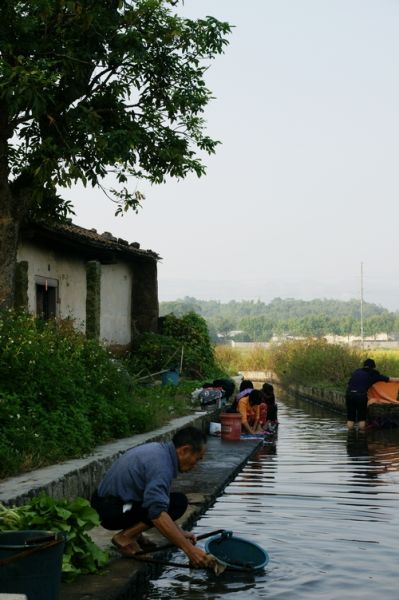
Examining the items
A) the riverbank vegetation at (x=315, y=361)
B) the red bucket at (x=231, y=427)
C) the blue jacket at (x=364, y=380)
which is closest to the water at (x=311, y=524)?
the red bucket at (x=231, y=427)

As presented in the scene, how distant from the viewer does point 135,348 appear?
30.9m

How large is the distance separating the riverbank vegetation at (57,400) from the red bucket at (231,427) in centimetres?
156

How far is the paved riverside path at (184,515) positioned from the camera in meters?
7.18

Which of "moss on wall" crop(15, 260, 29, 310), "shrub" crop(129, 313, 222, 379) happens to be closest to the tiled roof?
"moss on wall" crop(15, 260, 29, 310)

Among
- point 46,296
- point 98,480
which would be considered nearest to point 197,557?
point 98,480

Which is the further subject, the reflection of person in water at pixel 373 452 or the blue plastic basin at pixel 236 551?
the reflection of person in water at pixel 373 452

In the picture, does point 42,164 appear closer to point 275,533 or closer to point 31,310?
point 31,310

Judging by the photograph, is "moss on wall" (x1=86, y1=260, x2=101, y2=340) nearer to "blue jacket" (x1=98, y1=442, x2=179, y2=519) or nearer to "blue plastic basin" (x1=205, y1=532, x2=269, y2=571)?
"blue plastic basin" (x1=205, y1=532, x2=269, y2=571)

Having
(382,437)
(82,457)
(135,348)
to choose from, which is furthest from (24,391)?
(135,348)

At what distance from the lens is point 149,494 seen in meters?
7.60

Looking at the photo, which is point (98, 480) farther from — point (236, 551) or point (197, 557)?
point (197, 557)

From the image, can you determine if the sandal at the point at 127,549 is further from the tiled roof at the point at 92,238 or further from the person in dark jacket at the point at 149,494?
the tiled roof at the point at 92,238

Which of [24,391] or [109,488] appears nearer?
[109,488]

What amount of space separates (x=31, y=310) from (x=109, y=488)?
1474cm
